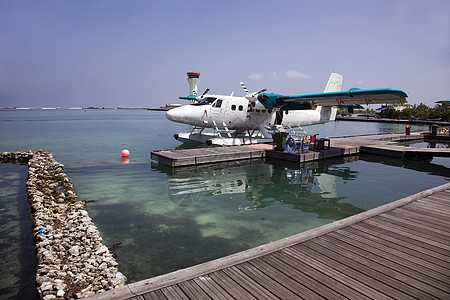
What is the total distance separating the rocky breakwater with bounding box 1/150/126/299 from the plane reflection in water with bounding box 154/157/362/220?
2.88 meters

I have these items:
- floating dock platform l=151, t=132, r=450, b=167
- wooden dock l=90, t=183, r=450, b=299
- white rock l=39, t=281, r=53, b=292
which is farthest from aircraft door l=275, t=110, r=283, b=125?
white rock l=39, t=281, r=53, b=292

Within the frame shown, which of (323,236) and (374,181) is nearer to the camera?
(323,236)

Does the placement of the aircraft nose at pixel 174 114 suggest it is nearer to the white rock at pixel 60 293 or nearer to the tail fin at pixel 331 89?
the tail fin at pixel 331 89

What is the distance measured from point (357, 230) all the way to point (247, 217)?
9.49 feet

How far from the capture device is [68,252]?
507 cm

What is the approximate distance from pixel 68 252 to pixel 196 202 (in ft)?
12.8

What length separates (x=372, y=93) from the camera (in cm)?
1312

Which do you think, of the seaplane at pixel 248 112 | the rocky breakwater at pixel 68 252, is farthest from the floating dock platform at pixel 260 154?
the rocky breakwater at pixel 68 252

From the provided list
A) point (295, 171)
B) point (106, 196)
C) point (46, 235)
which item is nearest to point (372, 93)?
point (295, 171)

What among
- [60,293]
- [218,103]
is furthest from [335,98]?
[60,293]

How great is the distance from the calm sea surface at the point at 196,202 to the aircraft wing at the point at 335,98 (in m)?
3.38

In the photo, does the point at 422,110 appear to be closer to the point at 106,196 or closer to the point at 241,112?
the point at 241,112

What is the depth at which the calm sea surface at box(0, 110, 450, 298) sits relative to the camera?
17.9 ft

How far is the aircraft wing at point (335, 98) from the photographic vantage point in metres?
12.9
